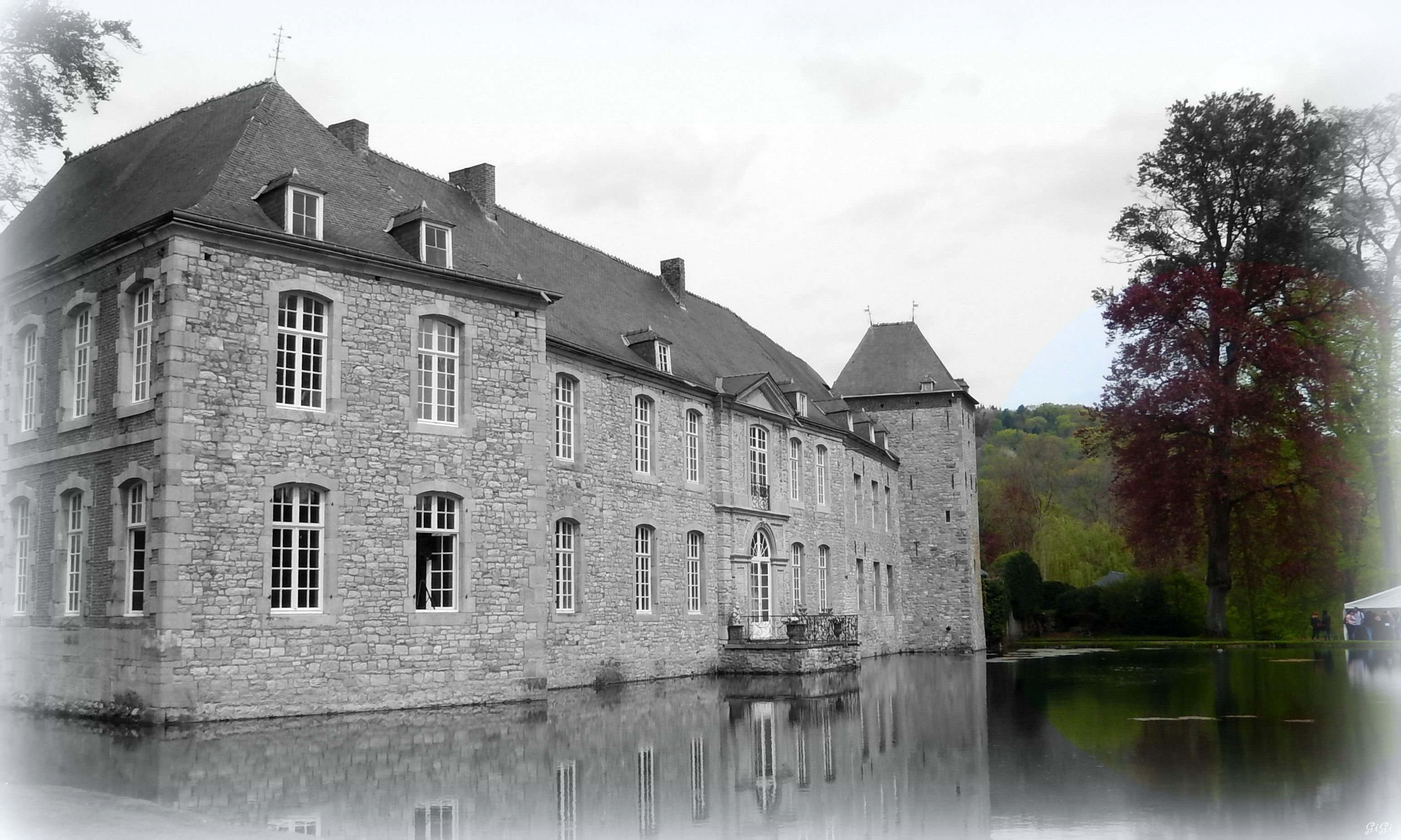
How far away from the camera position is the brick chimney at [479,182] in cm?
2253

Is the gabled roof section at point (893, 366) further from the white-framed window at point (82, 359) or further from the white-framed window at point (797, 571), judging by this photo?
the white-framed window at point (82, 359)

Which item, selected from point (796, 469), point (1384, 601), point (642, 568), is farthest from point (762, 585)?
Answer: point (1384, 601)

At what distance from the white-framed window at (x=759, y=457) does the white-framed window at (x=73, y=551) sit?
13.8m

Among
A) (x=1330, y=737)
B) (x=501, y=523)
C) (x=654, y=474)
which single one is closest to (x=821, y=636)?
(x=654, y=474)

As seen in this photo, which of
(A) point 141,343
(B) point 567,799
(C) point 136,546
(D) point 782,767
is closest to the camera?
(B) point 567,799

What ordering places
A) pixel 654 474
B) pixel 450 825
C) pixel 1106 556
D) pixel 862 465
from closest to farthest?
pixel 450 825, pixel 654 474, pixel 862 465, pixel 1106 556

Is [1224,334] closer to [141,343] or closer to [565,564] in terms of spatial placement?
[565,564]

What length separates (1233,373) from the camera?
29016 millimetres

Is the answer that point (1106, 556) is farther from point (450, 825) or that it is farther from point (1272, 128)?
point (450, 825)

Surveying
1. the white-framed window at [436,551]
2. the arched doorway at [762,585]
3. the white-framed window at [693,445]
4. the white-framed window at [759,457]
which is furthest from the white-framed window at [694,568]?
the white-framed window at [436,551]

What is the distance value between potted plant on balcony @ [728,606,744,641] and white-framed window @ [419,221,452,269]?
35.3 feet

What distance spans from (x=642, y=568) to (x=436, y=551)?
6338 mm

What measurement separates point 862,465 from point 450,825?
86.0 ft

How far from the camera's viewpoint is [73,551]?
603 inches
